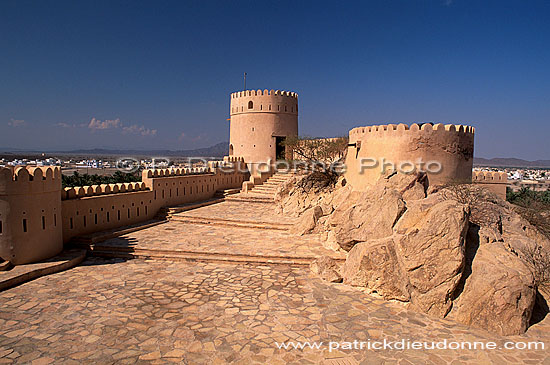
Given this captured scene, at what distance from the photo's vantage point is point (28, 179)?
8266 millimetres

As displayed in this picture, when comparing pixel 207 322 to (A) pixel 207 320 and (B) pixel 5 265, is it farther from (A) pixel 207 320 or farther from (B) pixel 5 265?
(B) pixel 5 265

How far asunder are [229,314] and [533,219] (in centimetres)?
1057

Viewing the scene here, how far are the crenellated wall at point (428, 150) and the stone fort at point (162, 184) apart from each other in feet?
0.10

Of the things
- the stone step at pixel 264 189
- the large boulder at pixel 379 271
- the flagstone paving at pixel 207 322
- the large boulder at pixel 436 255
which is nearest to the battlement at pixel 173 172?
the stone step at pixel 264 189

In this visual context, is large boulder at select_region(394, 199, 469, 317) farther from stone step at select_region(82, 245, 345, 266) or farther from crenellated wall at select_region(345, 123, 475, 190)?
crenellated wall at select_region(345, 123, 475, 190)

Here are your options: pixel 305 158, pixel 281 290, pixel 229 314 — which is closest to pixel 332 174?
pixel 305 158

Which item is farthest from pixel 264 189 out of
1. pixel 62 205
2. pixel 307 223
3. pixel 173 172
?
pixel 62 205

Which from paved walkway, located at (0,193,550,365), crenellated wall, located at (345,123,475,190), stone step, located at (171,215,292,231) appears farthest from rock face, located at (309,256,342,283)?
crenellated wall, located at (345,123,475,190)

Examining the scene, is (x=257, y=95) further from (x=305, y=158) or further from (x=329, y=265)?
(x=329, y=265)

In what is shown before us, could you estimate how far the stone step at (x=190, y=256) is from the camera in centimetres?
893

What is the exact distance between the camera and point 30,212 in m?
8.31

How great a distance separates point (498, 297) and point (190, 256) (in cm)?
722

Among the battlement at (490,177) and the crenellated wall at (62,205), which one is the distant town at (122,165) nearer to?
the battlement at (490,177)

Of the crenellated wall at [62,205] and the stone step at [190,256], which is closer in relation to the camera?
the crenellated wall at [62,205]
